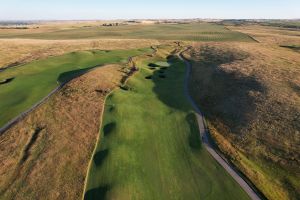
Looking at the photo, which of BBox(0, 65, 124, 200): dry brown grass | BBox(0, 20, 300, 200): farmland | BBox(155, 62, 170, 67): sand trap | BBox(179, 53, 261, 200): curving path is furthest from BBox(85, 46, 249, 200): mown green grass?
BBox(155, 62, 170, 67): sand trap

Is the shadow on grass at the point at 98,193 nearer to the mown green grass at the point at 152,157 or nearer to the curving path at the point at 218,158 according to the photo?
the mown green grass at the point at 152,157

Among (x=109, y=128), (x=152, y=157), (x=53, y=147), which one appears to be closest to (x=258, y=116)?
(x=152, y=157)

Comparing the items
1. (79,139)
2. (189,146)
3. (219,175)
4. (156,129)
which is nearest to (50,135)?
(79,139)

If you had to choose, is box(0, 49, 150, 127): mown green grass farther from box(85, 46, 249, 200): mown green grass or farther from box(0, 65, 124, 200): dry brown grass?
box(85, 46, 249, 200): mown green grass

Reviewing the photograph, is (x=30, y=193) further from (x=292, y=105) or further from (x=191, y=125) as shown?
(x=292, y=105)

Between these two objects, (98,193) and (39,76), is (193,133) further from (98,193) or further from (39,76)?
(39,76)
